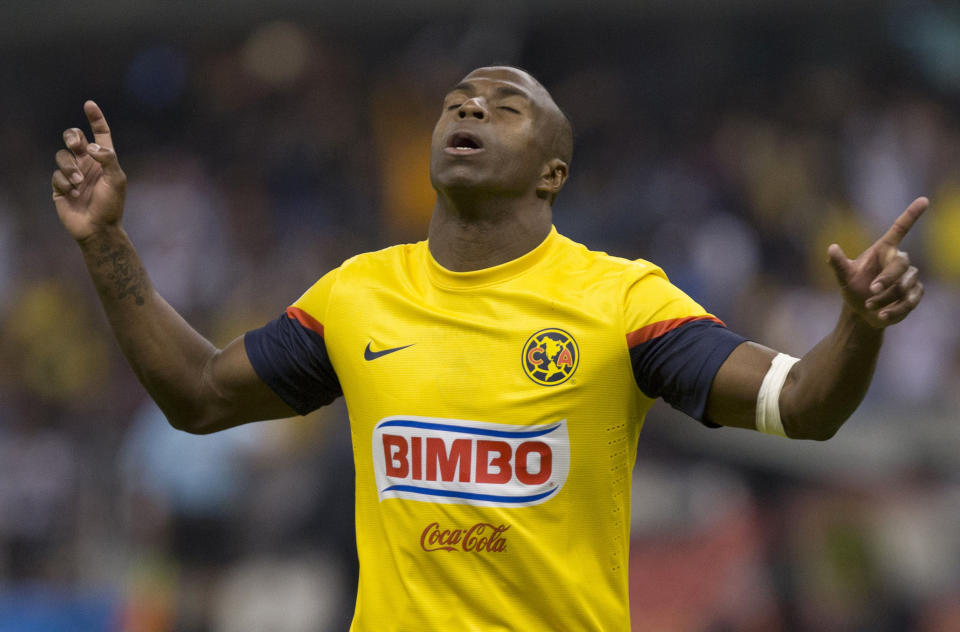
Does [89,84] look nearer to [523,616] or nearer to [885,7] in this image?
[885,7]

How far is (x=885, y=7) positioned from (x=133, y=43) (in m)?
8.28

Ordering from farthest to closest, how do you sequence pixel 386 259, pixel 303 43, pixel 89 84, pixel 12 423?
1. pixel 89 84
2. pixel 303 43
3. pixel 12 423
4. pixel 386 259

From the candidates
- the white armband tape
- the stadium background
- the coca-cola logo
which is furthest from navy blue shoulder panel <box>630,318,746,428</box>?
the stadium background

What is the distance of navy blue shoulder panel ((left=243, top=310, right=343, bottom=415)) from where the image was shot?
3994 mm

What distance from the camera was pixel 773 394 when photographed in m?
3.41

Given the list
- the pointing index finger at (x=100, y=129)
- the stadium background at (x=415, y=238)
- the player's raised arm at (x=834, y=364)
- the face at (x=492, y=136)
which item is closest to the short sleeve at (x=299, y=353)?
the face at (x=492, y=136)

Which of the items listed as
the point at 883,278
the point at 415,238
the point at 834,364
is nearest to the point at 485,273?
the point at 834,364

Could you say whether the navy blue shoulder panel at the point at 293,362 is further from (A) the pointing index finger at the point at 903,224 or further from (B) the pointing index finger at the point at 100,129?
(A) the pointing index finger at the point at 903,224

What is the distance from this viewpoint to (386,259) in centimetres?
402

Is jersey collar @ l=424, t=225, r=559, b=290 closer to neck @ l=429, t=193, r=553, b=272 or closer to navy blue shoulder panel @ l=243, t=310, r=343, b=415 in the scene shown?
neck @ l=429, t=193, r=553, b=272

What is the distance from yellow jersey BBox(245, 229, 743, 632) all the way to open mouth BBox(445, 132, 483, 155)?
1.19 feet

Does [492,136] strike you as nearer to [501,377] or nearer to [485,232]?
[485,232]

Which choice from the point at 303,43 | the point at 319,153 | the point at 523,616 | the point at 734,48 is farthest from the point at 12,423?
the point at 523,616

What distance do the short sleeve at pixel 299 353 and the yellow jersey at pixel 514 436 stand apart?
0.23 meters
